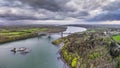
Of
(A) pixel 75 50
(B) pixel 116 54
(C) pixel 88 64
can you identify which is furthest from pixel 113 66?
(A) pixel 75 50

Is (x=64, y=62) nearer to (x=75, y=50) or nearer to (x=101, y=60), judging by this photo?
(x=75, y=50)

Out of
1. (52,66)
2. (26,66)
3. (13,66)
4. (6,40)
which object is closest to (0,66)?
(13,66)

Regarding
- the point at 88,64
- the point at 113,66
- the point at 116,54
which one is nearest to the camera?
the point at 113,66

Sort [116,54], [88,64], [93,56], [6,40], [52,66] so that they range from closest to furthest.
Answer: [116,54] → [88,64] → [93,56] → [52,66] → [6,40]

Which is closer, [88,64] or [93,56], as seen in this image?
[88,64]

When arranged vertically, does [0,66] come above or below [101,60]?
below

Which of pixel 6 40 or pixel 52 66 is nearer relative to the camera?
pixel 52 66

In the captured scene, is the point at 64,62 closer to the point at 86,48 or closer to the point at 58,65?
the point at 58,65

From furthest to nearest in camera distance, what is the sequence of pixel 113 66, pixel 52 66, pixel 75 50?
pixel 75 50 → pixel 52 66 → pixel 113 66

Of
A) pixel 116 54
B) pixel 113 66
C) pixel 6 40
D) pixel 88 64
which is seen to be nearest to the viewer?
pixel 113 66
